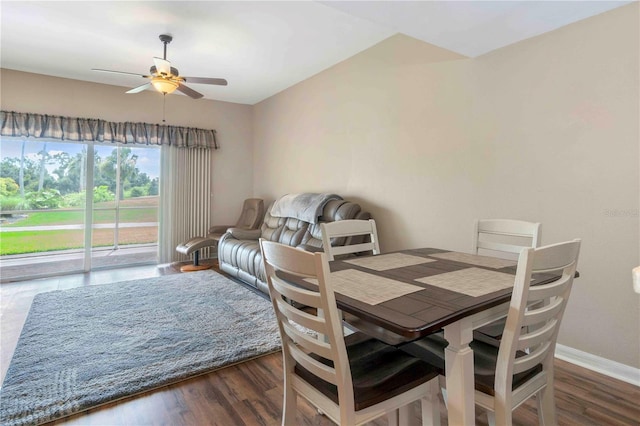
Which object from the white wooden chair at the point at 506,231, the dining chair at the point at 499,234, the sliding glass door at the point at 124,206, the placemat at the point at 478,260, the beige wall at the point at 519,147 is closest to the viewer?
the dining chair at the point at 499,234

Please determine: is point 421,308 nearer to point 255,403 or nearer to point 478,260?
point 478,260

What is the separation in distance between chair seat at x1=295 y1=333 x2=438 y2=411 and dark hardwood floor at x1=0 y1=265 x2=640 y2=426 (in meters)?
0.59

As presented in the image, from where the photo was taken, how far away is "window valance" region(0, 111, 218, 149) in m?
4.25

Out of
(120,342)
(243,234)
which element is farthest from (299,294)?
(243,234)

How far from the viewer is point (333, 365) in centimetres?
122

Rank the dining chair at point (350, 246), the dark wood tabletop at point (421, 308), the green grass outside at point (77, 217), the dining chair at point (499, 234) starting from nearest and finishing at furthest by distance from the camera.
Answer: the dark wood tabletop at point (421, 308) < the dining chair at point (350, 246) < the dining chair at point (499, 234) < the green grass outside at point (77, 217)

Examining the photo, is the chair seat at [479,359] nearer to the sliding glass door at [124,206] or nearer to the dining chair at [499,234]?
the dining chair at [499,234]

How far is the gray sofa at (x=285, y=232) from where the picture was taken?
3564 mm

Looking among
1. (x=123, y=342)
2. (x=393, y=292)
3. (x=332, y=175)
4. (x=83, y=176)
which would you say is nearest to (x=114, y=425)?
(x=123, y=342)

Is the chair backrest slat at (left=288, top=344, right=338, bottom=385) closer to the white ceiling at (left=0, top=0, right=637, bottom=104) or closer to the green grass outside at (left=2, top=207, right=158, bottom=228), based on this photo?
the white ceiling at (left=0, top=0, right=637, bottom=104)

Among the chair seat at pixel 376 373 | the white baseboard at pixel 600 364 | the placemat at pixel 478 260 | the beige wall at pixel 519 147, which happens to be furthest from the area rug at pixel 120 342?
the white baseboard at pixel 600 364

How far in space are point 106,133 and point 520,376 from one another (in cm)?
537

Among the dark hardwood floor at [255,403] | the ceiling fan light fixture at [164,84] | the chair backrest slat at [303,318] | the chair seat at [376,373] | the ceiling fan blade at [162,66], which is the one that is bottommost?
the dark hardwood floor at [255,403]

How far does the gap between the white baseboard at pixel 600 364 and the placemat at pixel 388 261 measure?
1358 millimetres
